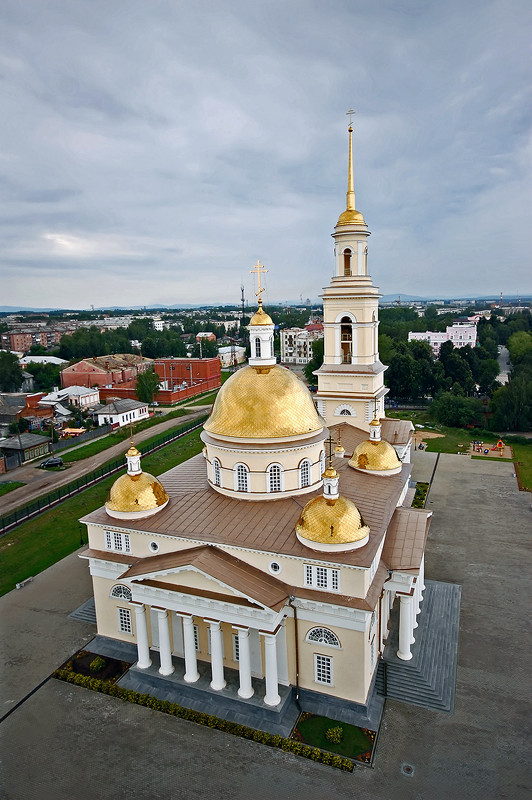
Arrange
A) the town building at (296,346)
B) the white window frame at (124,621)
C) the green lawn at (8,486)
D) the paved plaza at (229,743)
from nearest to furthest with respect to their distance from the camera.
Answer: the paved plaza at (229,743) → the white window frame at (124,621) → the green lawn at (8,486) → the town building at (296,346)

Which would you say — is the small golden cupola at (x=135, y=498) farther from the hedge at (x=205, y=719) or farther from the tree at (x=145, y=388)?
the tree at (x=145, y=388)

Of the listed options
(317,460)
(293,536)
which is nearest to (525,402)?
(317,460)

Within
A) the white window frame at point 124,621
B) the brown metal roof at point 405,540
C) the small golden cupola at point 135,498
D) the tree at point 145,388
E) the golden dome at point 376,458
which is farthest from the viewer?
the tree at point 145,388

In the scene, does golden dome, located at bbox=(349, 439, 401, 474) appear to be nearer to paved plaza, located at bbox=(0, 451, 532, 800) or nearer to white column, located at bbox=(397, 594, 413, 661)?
white column, located at bbox=(397, 594, 413, 661)

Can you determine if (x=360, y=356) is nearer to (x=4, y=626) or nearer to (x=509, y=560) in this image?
(x=509, y=560)

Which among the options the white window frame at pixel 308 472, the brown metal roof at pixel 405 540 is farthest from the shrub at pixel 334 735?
the white window frame at pixel 308 472

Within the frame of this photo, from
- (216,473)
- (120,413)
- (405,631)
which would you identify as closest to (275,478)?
(216,473)

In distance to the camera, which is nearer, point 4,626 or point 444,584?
point 4,626
